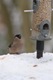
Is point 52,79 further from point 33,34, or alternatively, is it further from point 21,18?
point 21,18

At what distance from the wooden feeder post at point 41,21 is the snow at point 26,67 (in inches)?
8.1

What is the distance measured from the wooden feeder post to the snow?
0.68 ft

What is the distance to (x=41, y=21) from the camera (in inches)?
197

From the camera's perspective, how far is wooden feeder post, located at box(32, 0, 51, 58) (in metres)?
5.00

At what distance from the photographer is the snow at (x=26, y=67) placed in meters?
3.94

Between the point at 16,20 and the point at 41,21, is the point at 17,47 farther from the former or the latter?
the point at 16,20

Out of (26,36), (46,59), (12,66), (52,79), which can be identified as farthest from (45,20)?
(26,36)

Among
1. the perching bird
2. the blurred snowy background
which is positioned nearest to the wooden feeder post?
the perching bird

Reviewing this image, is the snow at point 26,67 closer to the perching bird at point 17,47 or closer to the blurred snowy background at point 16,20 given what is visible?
the perching bird at point 17,47

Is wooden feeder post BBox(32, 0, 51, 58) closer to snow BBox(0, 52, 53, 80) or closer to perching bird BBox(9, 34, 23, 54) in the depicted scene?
snow BBox(0, 52, 53, 80)

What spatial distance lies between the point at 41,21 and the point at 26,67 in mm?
838

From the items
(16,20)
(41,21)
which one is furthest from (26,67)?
(16,20)

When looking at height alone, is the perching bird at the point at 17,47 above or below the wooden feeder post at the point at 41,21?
below

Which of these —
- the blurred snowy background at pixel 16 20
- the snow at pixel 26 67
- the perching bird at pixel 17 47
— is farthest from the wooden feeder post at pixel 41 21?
the blurred snowy background at pixel 16 20
